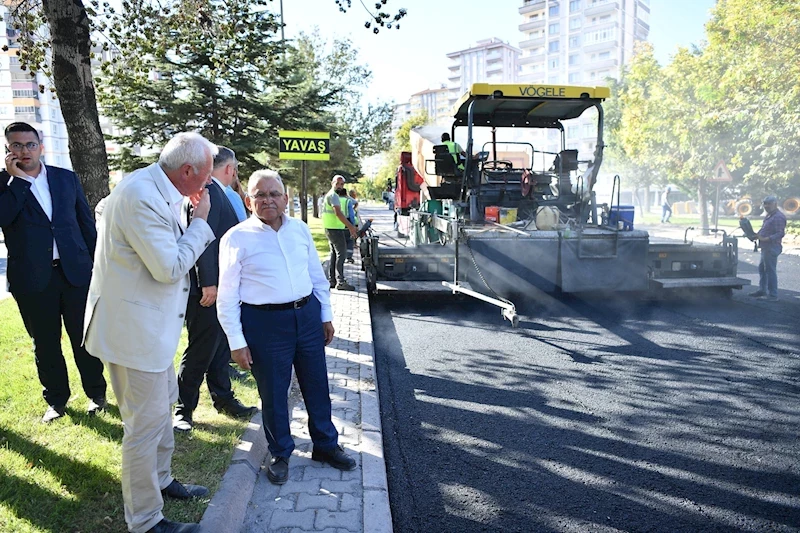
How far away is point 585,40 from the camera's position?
265 ft

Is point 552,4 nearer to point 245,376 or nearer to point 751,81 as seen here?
point 751,81

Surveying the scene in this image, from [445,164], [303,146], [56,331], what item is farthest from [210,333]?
[303,146]

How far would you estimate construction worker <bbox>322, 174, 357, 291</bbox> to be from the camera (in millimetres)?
9828

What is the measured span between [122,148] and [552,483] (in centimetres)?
1827

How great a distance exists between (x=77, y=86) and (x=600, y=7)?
84076 mm

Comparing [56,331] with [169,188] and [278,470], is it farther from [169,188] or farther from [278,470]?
[169,188]

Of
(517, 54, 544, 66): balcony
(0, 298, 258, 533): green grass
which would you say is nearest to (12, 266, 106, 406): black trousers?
(0, 298, 258, 533): green grass

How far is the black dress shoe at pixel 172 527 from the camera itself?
9.37 feet

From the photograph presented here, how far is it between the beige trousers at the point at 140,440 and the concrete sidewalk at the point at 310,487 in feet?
0.97

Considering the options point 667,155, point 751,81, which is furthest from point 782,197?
point 751,81

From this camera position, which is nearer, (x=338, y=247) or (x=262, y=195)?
(x=262, y=195)

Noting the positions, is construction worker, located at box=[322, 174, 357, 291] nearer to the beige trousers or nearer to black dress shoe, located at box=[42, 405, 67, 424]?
black dress shoe, located at box=[42, 405, 67, 424]

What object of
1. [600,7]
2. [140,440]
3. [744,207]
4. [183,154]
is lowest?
[140,440]

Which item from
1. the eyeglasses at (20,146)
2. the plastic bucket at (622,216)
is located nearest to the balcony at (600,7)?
the plastic bucket at (622,216)
